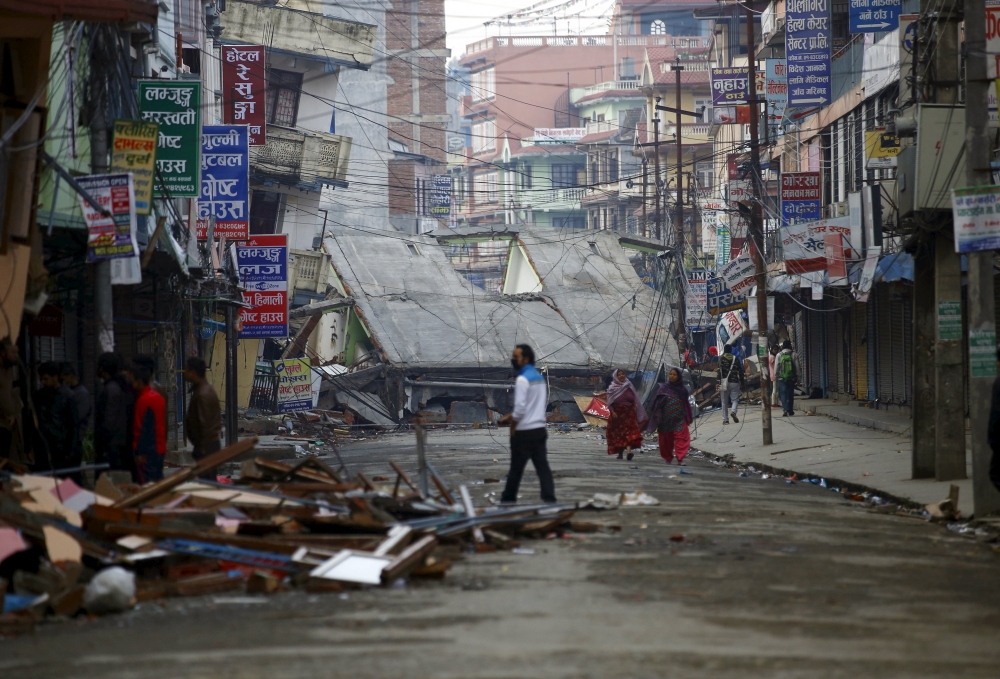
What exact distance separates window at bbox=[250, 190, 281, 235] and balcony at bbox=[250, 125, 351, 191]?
568 mm

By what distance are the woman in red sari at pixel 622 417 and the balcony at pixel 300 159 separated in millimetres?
18597

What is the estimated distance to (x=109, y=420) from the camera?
13695 mm

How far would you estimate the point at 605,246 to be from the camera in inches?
2063

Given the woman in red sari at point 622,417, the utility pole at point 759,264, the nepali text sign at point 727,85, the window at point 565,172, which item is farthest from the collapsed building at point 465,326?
the window at point 565,172

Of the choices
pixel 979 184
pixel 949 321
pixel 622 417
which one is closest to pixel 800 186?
pixel 622 417

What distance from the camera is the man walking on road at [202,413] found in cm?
1373

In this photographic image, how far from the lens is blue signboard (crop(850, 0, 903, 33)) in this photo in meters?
24.9

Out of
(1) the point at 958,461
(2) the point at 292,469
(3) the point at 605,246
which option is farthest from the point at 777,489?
(3) the point at 605,246

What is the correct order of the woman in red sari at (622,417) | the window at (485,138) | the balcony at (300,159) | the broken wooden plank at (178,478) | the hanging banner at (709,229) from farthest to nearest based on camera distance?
1. the window at (485,138)
2. the hanging banner at (709,229)
3. the balcony at (300,159)
4. the woman in red sari at (622,417)
5. the broken wooden plank at (178,478)

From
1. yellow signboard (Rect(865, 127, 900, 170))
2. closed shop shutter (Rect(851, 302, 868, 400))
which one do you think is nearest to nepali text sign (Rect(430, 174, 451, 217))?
closed shop shutter (Rect(851, 302, 868, 400))

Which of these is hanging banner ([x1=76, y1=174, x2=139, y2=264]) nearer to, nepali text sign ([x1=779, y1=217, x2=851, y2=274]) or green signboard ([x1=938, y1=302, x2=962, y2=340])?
green signboard ([x1=938, y1=302, x2=962, y2=340])

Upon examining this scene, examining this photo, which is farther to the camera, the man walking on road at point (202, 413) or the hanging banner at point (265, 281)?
the hanging banner at point (265, 281)

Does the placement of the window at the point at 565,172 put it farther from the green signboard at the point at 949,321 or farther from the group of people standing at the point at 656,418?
the green signboard at the point at 949,321

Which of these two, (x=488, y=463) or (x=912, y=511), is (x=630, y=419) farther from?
(x=912, y=511)
